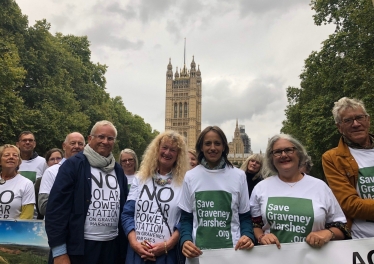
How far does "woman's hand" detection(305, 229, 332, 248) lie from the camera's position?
273 centimetres

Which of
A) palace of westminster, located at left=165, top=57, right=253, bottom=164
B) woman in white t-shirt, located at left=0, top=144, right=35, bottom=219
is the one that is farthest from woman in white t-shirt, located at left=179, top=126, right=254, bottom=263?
palace of westminster, located at left=165, top=57, right=253, bottom=164

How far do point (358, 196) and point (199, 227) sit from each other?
52.3 inches

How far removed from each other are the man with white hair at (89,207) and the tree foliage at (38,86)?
14.0m

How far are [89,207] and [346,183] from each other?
2.24 meters

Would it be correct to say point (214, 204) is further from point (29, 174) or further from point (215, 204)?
point (29, 174)

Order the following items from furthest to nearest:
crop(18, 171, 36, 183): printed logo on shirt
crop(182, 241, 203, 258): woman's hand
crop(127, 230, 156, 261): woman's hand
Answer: crop(18, 171, 36, 183): printed logo on shirt
crop(127, 230, 156, 261): woman's hand
crop(182, 241, 203, 258): woman's hand

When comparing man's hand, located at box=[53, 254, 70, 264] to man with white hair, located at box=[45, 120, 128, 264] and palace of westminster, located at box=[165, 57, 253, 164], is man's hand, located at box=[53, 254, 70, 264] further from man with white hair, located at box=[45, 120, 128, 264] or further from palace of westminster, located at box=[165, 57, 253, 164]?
palace of westminster, located at box=[165, 57, 253, 164]

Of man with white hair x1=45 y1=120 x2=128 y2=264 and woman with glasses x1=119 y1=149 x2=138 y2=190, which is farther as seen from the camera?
woman with glasses x1=119 y1=149 x2=138 y2=190

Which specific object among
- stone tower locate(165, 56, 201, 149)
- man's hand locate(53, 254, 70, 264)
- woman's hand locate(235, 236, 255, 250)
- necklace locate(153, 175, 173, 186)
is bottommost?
man's hand locate(53, 254, 70, 264)

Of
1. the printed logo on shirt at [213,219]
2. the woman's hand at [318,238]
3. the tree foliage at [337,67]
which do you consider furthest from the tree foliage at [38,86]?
the woman's hand at [318,238]

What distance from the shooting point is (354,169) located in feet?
10.1

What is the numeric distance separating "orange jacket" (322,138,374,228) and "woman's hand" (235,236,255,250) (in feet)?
2.69

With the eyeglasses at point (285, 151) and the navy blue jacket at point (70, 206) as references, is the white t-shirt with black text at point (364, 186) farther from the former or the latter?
the navy blue jacket at point (70, 206)

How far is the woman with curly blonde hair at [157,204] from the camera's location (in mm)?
3158
